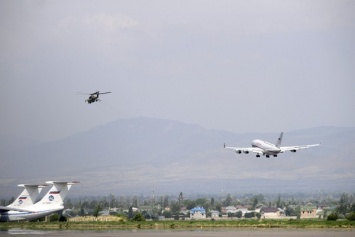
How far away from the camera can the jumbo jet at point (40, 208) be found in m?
117

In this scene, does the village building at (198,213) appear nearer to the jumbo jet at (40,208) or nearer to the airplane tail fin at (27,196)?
the airplane tail fin at (27,196)

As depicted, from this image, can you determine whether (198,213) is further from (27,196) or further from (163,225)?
(163,225)

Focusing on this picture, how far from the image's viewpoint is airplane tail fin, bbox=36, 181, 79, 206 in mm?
122000

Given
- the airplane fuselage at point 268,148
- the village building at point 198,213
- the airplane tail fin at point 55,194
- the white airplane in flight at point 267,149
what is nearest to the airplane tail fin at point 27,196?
the airplane tail fin at point 55,194

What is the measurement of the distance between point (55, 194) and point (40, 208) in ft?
11.0

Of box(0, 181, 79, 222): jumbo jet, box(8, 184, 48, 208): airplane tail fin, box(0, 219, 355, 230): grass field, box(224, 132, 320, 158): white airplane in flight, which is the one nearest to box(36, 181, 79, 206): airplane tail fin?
box(0, 181, 79, 222): jumbo jet

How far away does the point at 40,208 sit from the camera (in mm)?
120312

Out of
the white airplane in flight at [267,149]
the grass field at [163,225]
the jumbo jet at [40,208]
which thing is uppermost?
the white airplane in flight at [267,149]

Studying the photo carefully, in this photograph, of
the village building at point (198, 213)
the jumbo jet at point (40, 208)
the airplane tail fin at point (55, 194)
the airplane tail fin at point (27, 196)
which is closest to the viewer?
the jumbo jet at point (40, 208)

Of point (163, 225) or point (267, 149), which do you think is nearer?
point (163, 225)

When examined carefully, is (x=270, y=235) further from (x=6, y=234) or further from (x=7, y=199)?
(x=7, y=199)

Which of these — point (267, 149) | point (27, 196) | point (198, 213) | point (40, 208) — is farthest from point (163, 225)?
point (198, 213)

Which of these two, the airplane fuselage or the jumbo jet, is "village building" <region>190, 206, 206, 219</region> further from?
the jumbo jet

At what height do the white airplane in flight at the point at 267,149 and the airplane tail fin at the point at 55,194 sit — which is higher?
the white airplane in flight at the point at 267,149
